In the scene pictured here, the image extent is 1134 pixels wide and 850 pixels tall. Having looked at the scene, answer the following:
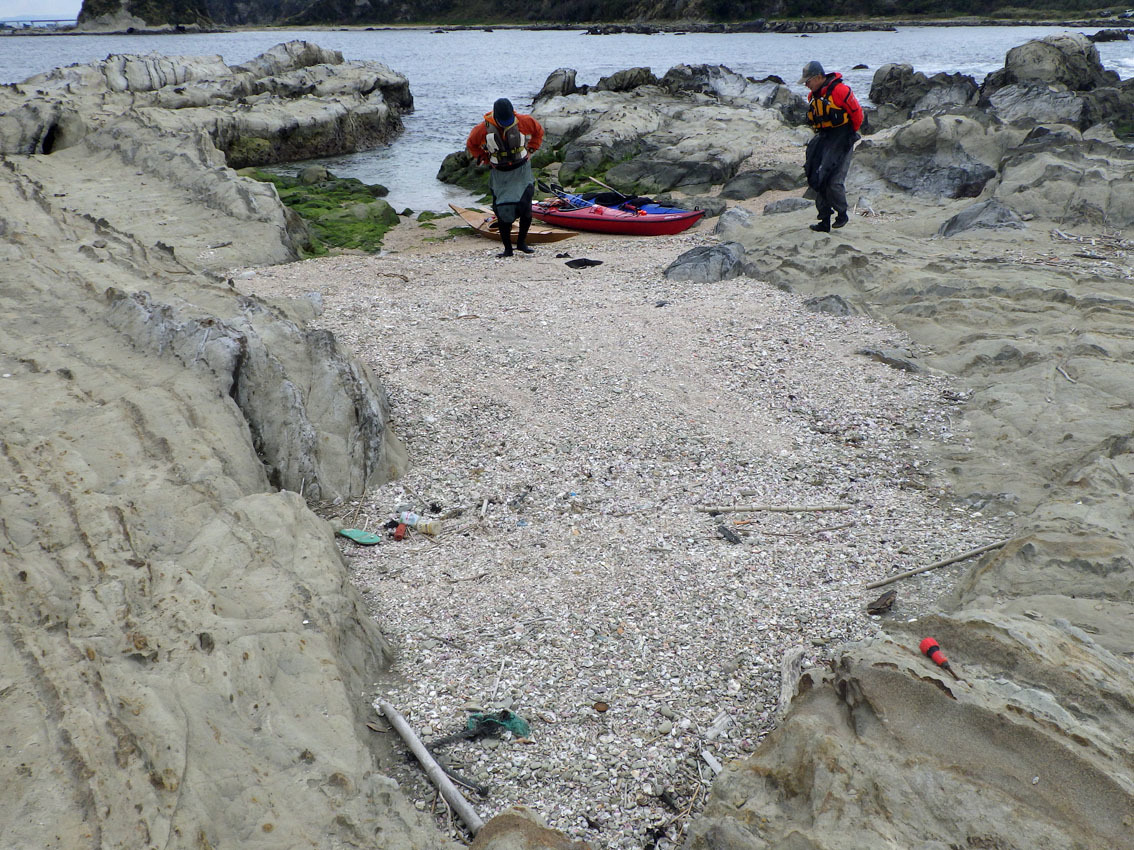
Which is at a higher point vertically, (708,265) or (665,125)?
(665,125)

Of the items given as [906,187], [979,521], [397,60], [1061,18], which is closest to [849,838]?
[979,521]

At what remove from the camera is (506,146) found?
12320 millimetres

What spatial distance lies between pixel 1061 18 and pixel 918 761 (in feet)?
304

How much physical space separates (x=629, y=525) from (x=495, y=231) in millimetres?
10322

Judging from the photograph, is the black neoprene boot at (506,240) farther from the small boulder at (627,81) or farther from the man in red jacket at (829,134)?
the small boulder at (627,81)

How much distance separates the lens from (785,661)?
4.25 metres

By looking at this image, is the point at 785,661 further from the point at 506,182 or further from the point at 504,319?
the point at 506,182

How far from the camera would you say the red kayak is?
49.5ft

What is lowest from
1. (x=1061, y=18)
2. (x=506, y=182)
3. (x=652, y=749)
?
(x=652, y=749)

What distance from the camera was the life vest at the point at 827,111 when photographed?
37.8 feet

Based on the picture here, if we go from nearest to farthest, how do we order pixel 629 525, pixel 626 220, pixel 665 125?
pixel 629 525
pixel 626 220
pixel 665 125

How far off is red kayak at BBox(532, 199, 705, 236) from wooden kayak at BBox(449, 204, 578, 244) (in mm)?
256

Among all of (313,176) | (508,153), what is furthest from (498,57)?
(508,153)

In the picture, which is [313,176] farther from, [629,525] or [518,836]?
[518,836]
